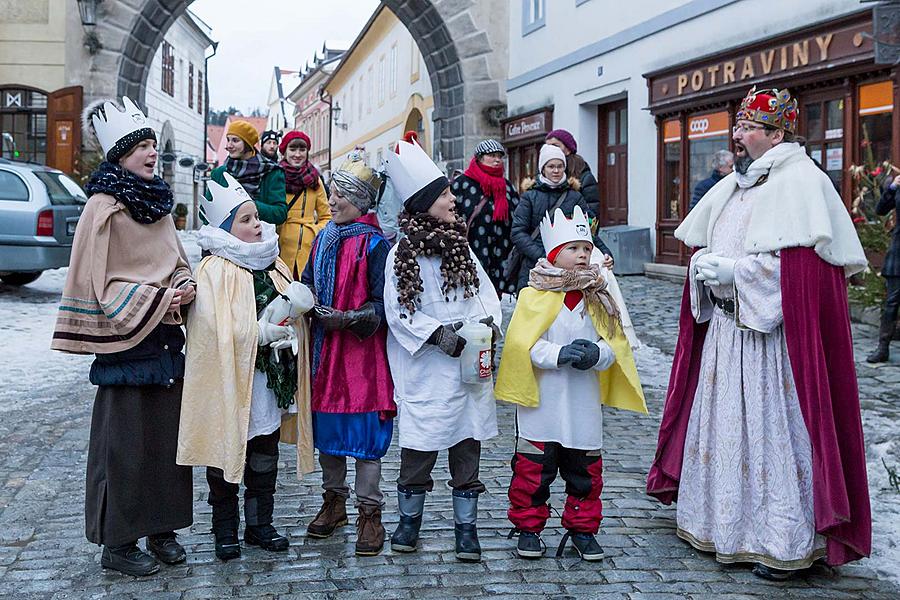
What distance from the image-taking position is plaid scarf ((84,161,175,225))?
4012 mm

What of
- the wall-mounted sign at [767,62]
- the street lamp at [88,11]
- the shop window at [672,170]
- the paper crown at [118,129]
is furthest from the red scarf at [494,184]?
the street lamp at [88,11]

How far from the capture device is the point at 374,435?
4.34 meters

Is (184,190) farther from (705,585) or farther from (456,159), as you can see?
(705,585)

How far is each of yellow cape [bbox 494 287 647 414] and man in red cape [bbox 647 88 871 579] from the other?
12.9 inches

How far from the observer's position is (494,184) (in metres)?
7.18

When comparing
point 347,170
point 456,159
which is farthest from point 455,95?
point 347,170

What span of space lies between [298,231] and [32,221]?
634 cm

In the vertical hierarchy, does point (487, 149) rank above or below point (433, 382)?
above

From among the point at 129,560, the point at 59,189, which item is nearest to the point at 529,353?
the point at 129,560

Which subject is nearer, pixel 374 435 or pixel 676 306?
pixel 374 435

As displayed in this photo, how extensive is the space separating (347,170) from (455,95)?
16.6m

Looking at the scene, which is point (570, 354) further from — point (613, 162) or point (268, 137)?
point (613, 162)

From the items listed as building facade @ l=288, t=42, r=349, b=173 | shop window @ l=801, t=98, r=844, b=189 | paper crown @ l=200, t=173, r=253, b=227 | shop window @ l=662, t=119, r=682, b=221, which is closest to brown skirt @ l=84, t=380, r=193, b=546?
paper crown @ l=200, t=173, r=253, b=227

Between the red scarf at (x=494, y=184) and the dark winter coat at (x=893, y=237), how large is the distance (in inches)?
133
